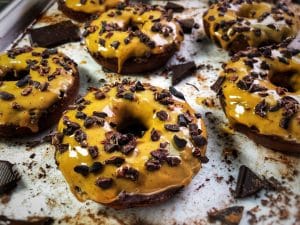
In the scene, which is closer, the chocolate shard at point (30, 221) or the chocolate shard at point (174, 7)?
the chocolate shard at point (30, 221)

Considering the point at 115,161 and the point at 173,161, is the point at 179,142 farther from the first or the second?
the point at 115,161

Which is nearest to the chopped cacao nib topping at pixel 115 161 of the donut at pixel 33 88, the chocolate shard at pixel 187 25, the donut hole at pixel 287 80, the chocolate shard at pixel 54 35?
the donut at pixel 33 88

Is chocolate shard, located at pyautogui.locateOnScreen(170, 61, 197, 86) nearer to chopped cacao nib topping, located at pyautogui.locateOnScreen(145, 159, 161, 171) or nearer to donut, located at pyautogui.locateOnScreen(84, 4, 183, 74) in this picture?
donut, located at pyautogui.locateOnScreen(84, 4, 183, 74)

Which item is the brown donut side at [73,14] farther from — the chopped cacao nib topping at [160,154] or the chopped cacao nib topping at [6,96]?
the chopped cacao nib topping at [160,154]

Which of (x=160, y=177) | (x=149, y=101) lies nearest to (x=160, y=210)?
(x=160, y=177)

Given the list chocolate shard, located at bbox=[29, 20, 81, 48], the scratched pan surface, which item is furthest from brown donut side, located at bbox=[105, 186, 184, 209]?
chocolate shard, located at bbox=[29, 20, 81, 48]

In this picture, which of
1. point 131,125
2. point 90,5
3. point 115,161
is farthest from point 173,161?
point 90,5

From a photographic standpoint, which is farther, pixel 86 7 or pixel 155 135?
pixel 86 7
